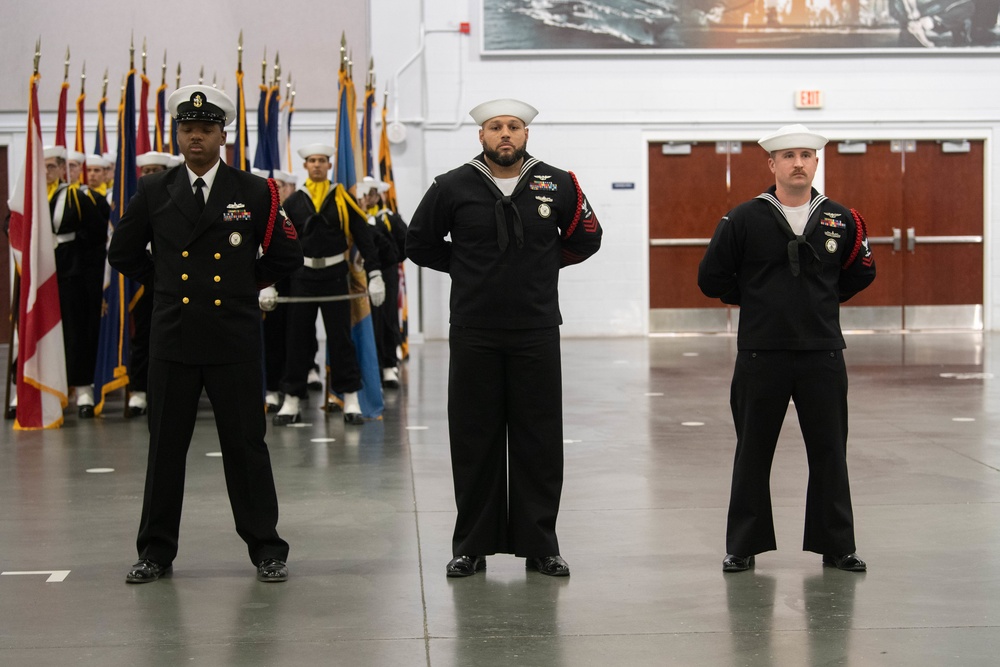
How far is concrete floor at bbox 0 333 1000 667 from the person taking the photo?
12.8 feet

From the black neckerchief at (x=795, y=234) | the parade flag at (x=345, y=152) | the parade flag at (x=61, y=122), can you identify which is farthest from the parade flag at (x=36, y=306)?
the black neckerchief at (x=795, y=234)

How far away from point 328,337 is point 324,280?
421 millimetres

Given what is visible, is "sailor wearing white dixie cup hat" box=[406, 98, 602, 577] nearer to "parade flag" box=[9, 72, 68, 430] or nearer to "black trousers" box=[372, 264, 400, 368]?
"parade flag" box=[9, 72, 68, 430]

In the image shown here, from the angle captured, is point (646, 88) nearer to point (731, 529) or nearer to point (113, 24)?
point (113, 24)

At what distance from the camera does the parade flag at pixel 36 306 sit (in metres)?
8.88

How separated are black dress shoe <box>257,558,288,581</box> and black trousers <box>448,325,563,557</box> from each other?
25.1 inches

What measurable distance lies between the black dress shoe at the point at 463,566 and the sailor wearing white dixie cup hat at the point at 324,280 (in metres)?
4.23

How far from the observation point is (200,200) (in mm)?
4699

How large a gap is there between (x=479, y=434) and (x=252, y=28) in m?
12.7

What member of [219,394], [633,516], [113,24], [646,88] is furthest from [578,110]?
[219,394]

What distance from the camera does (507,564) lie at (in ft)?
16.2

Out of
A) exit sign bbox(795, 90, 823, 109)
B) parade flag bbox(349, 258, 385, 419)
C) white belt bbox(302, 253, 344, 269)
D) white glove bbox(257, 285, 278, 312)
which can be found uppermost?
exit sign bbox(795, 90, 823, 109)

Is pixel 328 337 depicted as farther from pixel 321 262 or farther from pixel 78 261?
pixel 78 261

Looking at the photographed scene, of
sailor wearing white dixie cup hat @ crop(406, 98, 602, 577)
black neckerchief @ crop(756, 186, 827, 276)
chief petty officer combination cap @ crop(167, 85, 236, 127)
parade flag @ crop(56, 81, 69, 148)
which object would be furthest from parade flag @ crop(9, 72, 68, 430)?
black neckerchief @ crop(756, 186, 827, 276)
